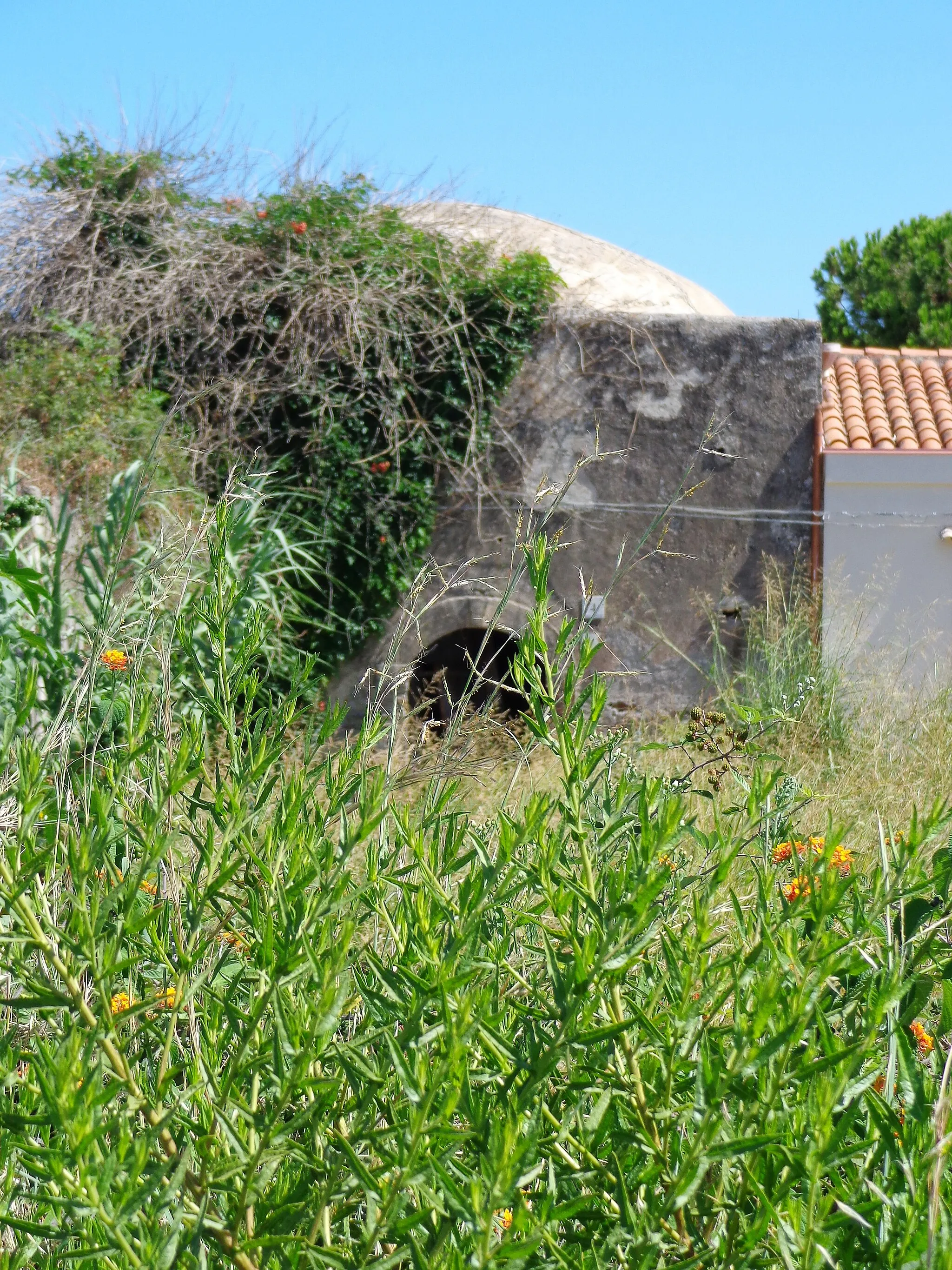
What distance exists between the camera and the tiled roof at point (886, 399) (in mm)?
9586

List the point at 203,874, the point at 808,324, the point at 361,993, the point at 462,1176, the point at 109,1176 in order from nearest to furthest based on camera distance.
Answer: the point at 109,1176, the point at 462,1176, the point at 361,993, the point at 203,874, the point at 808,324

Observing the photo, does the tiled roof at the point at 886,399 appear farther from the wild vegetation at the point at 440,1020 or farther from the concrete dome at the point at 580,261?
the wild vegetation at the point at 440,1020

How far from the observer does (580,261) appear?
10.8 metres

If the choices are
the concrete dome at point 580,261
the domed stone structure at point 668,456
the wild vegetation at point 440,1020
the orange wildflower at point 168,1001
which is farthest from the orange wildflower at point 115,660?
the concrete dome at point 580,261

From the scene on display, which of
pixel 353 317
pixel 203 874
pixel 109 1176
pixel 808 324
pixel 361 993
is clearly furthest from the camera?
pixel 808 324

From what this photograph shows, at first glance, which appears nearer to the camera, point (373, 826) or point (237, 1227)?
point (237, 1227)

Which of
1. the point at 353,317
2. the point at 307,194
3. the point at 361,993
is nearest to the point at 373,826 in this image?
the point at 361,993

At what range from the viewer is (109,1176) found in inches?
36.6

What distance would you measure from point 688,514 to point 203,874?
27.0 ft

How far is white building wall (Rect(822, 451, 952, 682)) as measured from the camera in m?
9.05

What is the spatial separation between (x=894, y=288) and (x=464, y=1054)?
72.4 ft

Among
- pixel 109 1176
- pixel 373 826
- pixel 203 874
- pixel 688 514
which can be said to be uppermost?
pixel 688 514

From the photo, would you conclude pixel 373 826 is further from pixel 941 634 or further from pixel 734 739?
pixel 941 634

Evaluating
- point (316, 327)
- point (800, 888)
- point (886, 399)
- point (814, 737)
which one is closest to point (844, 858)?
point (800, 888)
